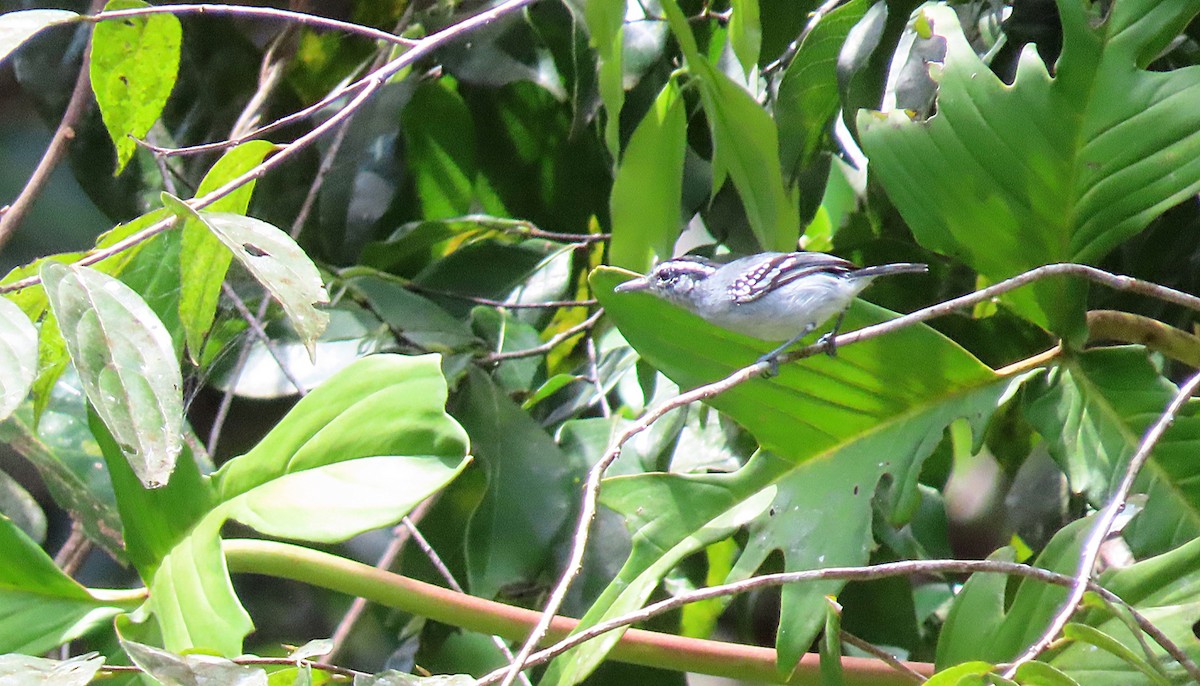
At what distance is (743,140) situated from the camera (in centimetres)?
123

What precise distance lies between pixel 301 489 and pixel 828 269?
68cm

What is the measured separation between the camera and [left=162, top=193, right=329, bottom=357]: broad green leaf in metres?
0.86

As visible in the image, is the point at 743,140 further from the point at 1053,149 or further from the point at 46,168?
the point at 46,168

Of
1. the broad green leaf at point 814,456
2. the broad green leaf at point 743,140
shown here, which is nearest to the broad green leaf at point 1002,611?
the broad green leaf at point 814,456

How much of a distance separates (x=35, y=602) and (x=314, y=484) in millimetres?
333

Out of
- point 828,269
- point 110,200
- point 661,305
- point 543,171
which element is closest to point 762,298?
point 828,269

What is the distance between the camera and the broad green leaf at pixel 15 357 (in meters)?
0.77

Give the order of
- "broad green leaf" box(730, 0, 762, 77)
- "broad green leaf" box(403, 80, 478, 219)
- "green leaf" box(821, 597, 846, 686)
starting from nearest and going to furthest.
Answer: "green leaf" box(821, 597, 846, 686) < "broad green leaf" box(730, 0, 762, 77) < "broad green leaf" box(403, 80, 478, 219)

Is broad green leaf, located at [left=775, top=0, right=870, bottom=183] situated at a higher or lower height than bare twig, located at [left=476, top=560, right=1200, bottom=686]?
higher

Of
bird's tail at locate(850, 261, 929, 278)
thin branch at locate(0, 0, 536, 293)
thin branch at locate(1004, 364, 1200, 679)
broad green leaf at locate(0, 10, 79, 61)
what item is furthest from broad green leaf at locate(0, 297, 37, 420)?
bird's tail at locate(850, 261, 929, 278)

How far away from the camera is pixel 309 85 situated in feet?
6.31

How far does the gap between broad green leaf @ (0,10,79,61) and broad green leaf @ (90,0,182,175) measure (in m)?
0.11

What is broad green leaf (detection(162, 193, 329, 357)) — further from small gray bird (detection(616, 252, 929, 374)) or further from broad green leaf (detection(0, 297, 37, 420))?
small gray bird (detection(616, 252, 929, 374))

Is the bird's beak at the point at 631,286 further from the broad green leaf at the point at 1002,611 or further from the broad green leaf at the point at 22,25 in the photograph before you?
the broad green leaf at the point at 22,25
